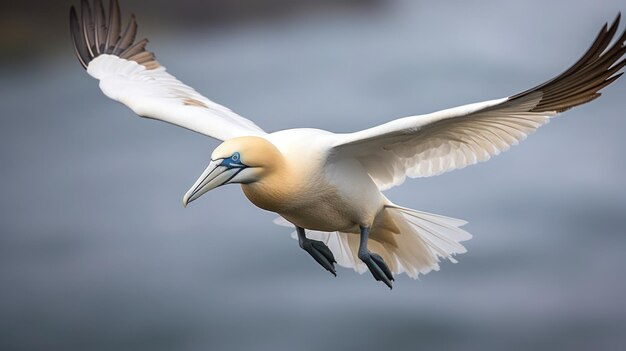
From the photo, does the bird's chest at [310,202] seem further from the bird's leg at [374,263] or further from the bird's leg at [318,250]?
the bird's leg at [318,250]

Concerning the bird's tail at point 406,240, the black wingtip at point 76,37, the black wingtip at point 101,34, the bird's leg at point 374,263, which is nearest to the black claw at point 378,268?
the bird's leg at point 374,263

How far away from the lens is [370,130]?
6.36m

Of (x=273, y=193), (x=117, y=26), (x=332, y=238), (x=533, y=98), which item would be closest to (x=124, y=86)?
(x=117, y=26)

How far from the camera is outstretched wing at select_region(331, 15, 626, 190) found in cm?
606

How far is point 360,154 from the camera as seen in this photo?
6820mm

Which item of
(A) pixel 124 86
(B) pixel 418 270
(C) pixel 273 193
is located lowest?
(B) pixel 418 270

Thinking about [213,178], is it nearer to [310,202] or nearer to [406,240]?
[310,202]

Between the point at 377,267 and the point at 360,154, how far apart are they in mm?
621

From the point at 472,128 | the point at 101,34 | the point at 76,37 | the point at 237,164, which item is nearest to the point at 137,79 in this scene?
the point at 101,34

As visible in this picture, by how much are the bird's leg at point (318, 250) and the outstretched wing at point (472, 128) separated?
0.50 metres

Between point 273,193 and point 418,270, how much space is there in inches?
63.5

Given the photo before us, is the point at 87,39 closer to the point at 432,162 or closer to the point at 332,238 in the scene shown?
the point at 332,238

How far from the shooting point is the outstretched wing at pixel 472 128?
6.06 metres

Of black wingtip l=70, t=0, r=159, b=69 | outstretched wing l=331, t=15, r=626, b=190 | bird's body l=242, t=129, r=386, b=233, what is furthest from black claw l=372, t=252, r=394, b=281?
black wingtip l=70, t=0, r=159, b=69
